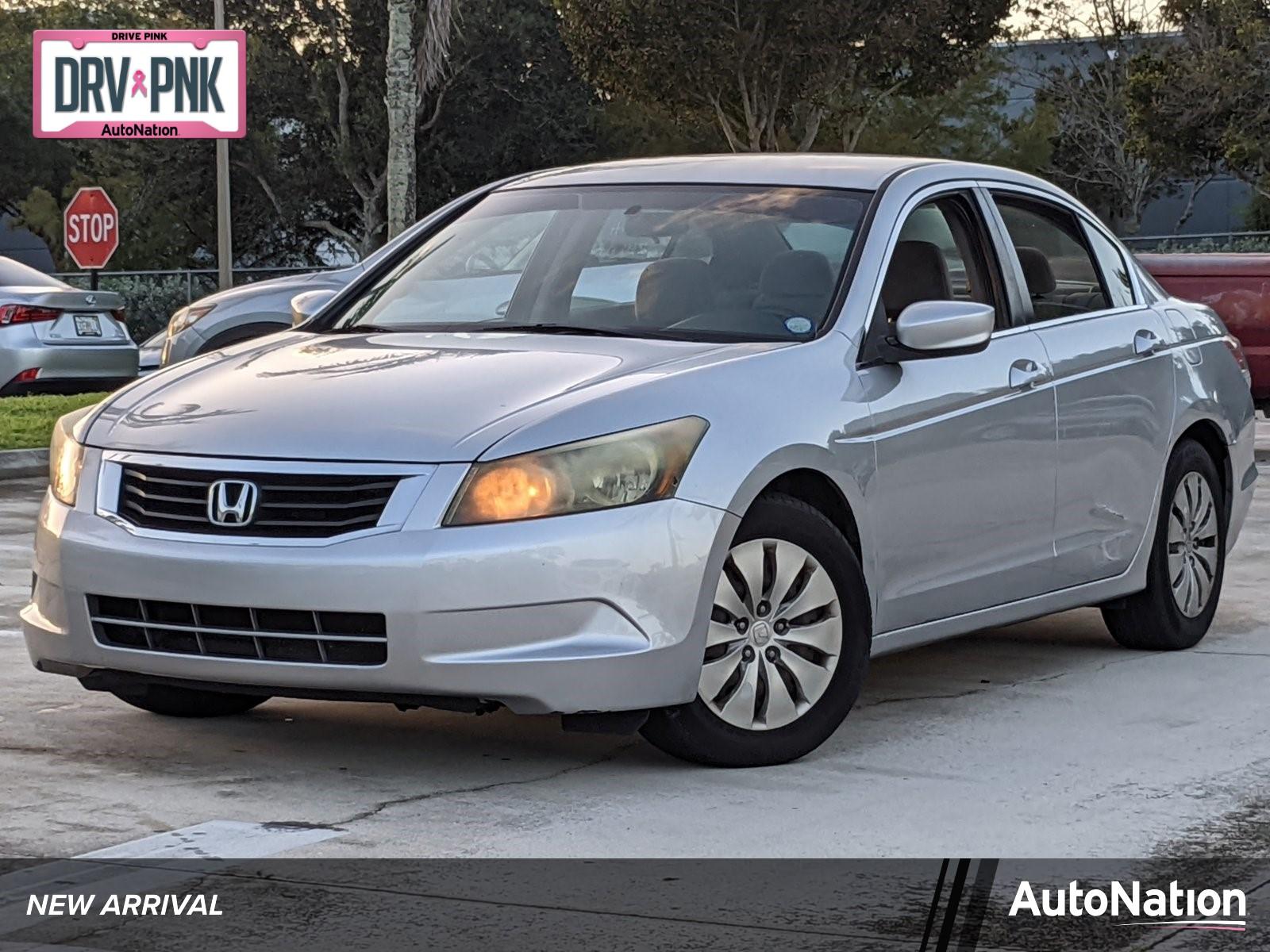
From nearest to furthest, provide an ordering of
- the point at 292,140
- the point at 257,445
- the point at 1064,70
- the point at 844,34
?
the point at 257,445
the point at 844,34
the point at 292,140
the point at 1064,70

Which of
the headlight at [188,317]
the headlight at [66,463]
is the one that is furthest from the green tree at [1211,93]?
the headlight at [66,463]

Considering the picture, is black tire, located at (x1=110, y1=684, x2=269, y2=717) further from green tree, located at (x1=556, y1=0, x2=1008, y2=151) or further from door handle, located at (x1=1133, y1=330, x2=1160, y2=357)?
green tree, located at (x1=556, y1=0, x2=1008, y2=151)

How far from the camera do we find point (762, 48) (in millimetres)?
43719

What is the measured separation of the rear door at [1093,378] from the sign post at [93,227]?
2550 centimetres

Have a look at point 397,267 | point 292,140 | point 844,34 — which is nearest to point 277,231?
point 292,140

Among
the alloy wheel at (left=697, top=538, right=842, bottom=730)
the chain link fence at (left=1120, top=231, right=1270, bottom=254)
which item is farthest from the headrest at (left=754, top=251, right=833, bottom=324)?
the chain link fence at (left=1120, top=231, right=1270, bottom=254)

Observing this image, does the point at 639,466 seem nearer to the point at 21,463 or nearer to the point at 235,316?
the point at 21,463

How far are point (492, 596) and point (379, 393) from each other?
2.34ft

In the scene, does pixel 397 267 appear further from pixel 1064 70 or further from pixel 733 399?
pixel 1064 70

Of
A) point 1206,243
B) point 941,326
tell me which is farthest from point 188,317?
point 1206,243

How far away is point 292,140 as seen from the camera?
52500 mm

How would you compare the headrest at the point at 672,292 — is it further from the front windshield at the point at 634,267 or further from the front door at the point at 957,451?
the front door at the point at 957,451

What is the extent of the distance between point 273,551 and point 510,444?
24.4 inches

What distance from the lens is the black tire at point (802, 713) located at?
233 inches
